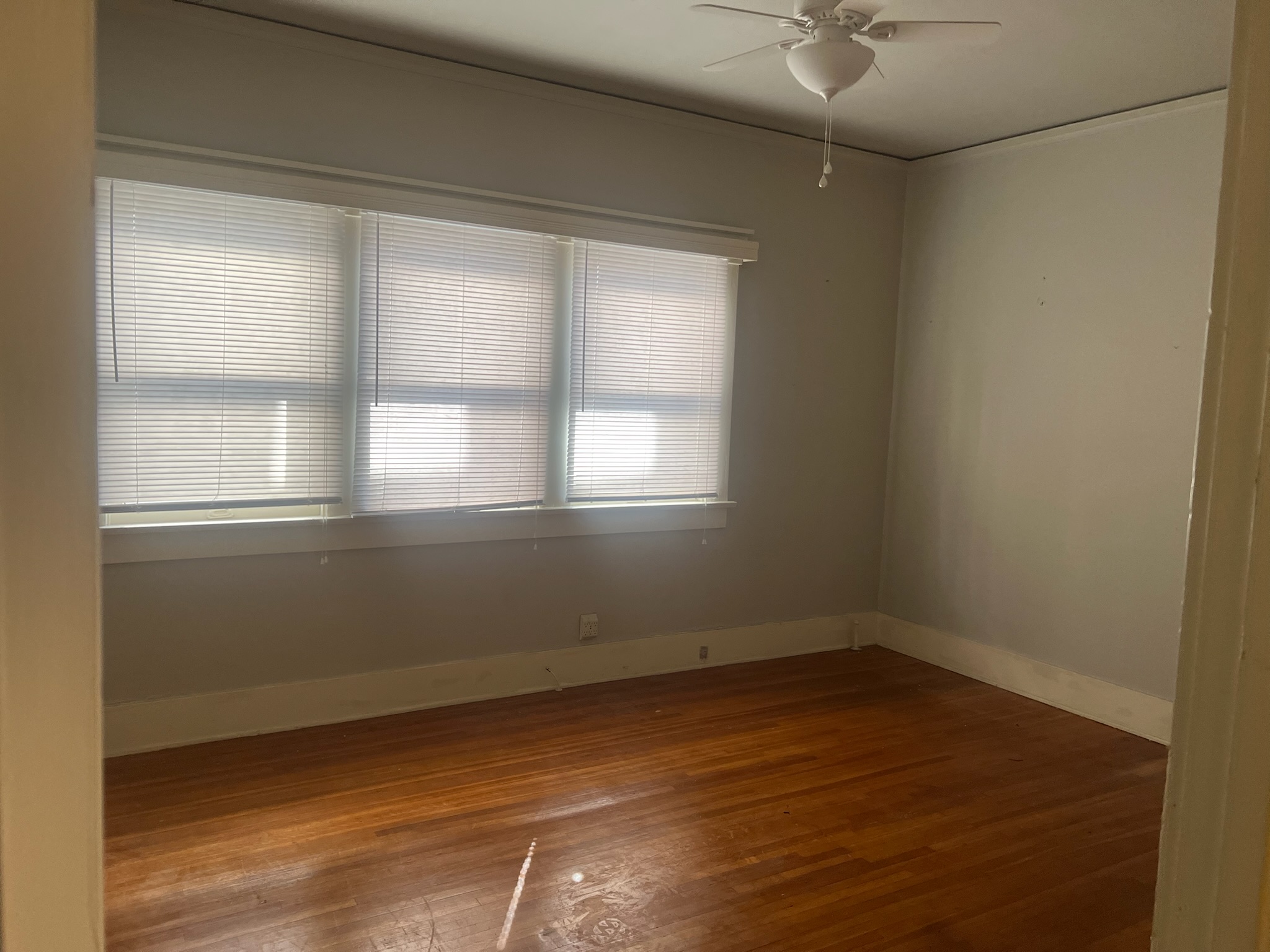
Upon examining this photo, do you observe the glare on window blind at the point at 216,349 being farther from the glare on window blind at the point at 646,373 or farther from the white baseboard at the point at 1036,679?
the white baseboard at the point at 1036,679

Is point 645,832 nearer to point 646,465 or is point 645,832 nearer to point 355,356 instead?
point 646,465

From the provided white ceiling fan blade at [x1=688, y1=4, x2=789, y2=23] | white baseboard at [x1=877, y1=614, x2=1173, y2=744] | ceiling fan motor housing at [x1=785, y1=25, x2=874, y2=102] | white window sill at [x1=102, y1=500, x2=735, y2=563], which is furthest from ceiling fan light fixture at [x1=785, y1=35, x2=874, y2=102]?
white baseboard at [x1=877, y1=614, x2=1173, y2=744]

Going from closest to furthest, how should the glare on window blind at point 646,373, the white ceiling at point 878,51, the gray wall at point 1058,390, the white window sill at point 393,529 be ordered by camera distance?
1. the white ceiling at point 878,51
2. the white window sill at point 393,529
3. the gray wall at point 1058,390
4. the glare on window blind at point 646,373

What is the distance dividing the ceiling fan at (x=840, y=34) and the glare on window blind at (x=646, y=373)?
1.56 metres

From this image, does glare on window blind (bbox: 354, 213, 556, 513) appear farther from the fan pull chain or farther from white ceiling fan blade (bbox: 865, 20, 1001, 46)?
white ceiling fan blade (bbox: 865, 20, 1001, 46)

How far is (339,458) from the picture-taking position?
3.71 m

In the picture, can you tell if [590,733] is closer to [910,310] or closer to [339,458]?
[339,458]

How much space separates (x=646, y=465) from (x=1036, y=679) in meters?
2.25

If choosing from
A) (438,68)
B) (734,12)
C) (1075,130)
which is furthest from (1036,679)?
(438,68)

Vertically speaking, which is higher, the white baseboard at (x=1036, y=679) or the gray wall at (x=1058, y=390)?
the gray wall at (x=1058, y=390)

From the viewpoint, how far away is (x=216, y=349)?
11.2 ft

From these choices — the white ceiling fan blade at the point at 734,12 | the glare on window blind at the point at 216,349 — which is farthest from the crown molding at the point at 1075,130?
the glare on window blind at the point at 216,349

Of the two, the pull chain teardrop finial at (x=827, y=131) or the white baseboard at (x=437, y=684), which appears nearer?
the white baseboard at (x=437, y=684)

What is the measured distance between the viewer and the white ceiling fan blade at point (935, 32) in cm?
271
